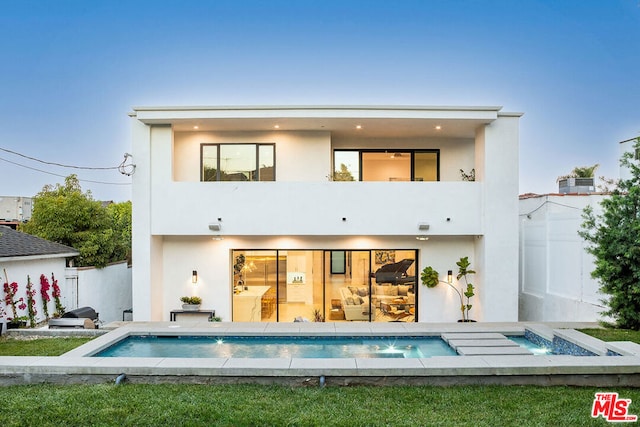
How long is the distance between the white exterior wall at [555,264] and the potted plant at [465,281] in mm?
2108

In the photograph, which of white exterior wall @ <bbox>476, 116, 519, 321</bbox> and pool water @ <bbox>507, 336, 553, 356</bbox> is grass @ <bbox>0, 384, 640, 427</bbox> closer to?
pool water @ <bbox>507, 336, 553, 356</bbox>

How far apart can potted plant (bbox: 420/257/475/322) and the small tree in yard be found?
3.41 meters

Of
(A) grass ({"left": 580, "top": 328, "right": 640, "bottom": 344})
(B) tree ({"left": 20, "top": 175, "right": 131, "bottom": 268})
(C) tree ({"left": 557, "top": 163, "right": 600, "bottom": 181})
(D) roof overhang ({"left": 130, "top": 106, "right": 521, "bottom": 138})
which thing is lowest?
(A) grass ({"left": 580, "top": 328, "right": 640, "bottom": 344})

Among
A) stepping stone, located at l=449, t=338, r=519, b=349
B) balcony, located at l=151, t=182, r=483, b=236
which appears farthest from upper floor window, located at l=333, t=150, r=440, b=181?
stepping stone, located at l=449, t=338, r=519, b=349

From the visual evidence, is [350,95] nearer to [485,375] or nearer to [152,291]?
[152,291]

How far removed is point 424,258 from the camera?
42.6 ft

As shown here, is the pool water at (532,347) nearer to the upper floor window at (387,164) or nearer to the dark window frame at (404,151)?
the dark window frame at (404,151)

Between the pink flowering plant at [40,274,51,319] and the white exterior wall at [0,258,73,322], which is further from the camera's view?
the pink flowering plant at [40,274,51,319]

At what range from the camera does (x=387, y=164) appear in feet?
45.9

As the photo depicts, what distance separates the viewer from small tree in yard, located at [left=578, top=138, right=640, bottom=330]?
29.9ft

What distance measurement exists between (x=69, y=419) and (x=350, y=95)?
16.7 m

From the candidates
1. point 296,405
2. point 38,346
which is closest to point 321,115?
point 296,405

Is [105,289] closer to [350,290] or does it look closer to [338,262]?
[338,262]

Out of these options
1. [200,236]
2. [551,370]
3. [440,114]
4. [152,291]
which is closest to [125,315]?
[152,291]
